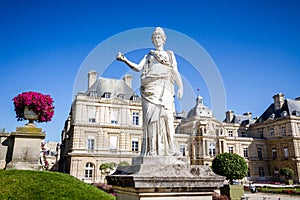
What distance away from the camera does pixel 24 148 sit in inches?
494

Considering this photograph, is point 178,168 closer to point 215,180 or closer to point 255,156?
point 215,180

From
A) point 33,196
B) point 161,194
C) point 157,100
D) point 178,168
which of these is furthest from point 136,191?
point 33,196

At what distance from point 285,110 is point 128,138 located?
31496 millimetres

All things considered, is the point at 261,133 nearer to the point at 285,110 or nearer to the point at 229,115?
the point at 285,110

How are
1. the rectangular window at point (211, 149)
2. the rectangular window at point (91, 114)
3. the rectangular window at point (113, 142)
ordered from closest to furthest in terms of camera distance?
the rectangular window at point (91, 114)
the rectangular window at point (113, 142)
the rectangular window at point (211, 149)

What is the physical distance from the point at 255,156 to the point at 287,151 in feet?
19.3

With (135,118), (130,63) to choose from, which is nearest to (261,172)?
(135,118)

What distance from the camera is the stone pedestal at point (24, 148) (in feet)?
40.6

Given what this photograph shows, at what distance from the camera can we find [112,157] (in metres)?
34.1

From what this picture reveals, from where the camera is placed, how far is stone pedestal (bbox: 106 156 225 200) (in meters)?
3.44

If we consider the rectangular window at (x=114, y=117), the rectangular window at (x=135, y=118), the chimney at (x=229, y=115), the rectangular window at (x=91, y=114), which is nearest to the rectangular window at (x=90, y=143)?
the rectangular window at (x=91, y=114)

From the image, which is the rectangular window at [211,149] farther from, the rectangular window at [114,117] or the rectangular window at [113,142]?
the rectangular window at [114,117]

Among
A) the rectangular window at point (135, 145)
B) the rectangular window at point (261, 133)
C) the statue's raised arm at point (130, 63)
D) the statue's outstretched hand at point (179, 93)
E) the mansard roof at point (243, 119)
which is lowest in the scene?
the statue's outstretched hand at point (179, 93)

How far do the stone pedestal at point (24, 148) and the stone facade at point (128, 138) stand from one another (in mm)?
14026
